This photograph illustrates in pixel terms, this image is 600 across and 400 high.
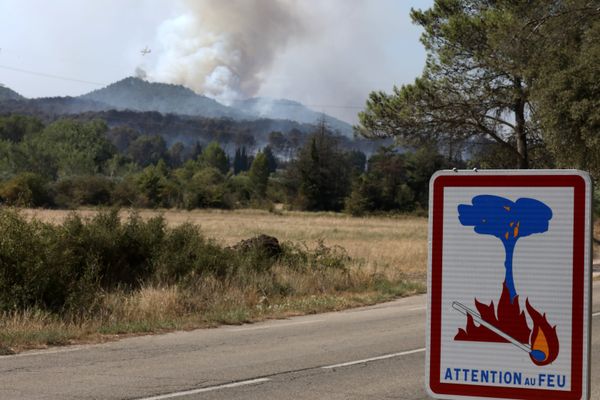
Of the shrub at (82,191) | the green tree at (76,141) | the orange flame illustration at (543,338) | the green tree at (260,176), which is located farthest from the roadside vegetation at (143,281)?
the green tree at (76,141)

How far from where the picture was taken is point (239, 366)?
28.2 ft

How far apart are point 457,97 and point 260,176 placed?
309 ft

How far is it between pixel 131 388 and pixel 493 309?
545cm

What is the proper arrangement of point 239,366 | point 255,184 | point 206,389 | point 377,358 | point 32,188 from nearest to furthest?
point 206,389 < point 239,366 < point 377,358 < point 32,188 < point 255,184

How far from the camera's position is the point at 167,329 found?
11.7 metres

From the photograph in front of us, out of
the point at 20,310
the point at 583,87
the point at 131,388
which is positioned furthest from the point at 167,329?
the point at 583,87

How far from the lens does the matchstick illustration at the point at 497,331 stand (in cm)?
265

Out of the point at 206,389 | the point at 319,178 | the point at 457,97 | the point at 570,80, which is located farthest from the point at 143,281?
the point at 319,178

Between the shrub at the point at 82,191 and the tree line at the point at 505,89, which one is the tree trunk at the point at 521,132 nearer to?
the tree line at the point at 505,89

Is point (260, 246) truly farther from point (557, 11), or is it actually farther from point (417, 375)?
point (557, 11)

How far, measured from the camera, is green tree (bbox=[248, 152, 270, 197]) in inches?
4427

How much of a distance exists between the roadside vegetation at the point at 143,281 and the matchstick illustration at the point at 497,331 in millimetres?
8064

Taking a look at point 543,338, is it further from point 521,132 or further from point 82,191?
point 82,191

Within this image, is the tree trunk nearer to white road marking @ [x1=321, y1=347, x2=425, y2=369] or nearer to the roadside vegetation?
the roadside vegetation
